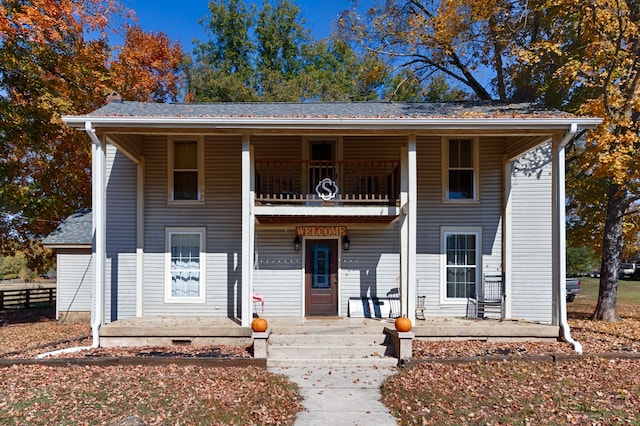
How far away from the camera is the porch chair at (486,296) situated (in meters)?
11.8

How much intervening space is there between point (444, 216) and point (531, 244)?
2.31 meters

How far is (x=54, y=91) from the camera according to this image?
1430 centimetres

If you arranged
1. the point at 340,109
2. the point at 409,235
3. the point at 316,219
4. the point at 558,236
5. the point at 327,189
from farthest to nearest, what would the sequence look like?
the point at 340,109
the point at 316,219
the point at 327,189
the point at 409,235
the point at 558,236

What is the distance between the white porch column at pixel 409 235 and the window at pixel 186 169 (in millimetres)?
5183

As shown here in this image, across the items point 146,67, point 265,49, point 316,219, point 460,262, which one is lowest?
point 460,262

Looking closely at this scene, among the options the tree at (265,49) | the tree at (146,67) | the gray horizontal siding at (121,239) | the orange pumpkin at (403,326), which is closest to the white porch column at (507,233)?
the orange pumpkin at (403,326)

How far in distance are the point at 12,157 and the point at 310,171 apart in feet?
32.9

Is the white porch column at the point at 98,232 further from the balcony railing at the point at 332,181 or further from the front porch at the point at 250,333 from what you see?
the balcony railing at the point at 332,181

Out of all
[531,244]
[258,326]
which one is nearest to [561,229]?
[531,244]

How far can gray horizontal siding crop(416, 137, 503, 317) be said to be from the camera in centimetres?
1215

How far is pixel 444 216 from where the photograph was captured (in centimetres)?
1219

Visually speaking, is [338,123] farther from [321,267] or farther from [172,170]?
[172,170]

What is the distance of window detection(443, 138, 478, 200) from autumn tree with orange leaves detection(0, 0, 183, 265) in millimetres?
11091

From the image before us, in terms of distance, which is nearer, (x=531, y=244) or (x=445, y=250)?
(x=531, y=244)
